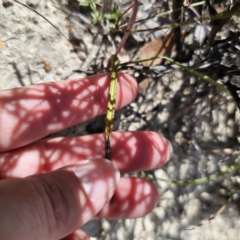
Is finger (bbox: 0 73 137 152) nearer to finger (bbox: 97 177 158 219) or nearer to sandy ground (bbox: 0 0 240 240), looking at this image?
sandy ground (bbox: 0 0 240 240)

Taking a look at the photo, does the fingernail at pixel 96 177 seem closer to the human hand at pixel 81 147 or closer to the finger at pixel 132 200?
the human hand at pixel 81 147

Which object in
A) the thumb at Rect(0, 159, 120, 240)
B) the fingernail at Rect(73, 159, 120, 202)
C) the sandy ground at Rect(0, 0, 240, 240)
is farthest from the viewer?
the sandy ground at Rect(0, 0, 240, 240)

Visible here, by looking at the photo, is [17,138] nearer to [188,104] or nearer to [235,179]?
[188,104]

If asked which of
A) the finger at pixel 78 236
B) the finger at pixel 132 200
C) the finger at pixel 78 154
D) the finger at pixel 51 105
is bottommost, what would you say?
the finger at pixel 78 236

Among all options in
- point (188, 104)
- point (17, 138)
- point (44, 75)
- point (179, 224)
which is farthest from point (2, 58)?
point (179, 224)

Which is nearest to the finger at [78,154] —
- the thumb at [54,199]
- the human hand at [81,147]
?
the human hand at [81,147]

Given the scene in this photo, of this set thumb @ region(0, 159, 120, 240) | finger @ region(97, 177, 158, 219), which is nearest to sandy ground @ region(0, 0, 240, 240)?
finger @ region(97, 177, 158, 219)
